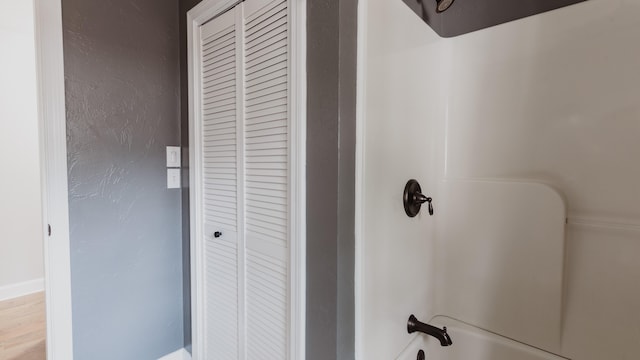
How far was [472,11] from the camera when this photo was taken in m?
1.30

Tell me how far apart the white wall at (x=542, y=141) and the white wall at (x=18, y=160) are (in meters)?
3.42

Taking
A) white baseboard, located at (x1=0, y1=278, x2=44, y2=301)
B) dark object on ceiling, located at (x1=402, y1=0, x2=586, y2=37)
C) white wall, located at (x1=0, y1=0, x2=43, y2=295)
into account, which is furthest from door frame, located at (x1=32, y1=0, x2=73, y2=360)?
white baseboard, located at (x1=0, y1=278, x2=44, y2=301)

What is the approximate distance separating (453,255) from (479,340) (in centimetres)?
40

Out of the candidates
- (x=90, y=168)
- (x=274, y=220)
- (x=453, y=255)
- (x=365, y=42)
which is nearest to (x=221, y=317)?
(x=274, y=220)

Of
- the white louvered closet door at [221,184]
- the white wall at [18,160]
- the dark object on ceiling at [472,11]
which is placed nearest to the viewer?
the dark object on ceiling at [472,11]

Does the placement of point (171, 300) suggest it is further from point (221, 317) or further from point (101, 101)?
point (101, 101)

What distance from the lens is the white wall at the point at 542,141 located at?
96 centimetres

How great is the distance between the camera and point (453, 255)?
138cm

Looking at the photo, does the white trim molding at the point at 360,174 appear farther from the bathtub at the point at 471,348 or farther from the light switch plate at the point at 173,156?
the light switch plate at the point at 173,156

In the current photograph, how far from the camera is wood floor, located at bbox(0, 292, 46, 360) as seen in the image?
1.81 m

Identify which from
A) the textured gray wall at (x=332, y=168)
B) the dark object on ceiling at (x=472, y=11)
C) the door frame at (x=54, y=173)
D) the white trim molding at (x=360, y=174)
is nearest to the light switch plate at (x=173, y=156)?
the door frame at (x=54, y=173)

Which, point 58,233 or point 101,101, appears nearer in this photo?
point 58,233

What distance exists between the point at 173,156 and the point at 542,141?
6.29ft

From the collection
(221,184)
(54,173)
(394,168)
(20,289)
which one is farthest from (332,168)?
(20,289)
